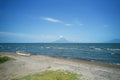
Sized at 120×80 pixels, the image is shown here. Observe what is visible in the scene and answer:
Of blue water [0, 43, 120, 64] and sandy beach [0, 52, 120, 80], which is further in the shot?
blue water [0, 43, 120, 64]

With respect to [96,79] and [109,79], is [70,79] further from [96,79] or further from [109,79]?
[109,79]

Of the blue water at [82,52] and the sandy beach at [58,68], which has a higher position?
the sandy beach at [58,68]

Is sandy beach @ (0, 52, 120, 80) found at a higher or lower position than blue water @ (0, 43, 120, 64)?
higher

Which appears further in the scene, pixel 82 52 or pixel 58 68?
pixel 82 52

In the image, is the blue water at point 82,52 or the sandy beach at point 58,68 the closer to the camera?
the sandy beach at point 58,68

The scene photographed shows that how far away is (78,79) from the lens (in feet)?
31.2

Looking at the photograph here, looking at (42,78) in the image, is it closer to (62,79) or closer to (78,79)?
(62,79)

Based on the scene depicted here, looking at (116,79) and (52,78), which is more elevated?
(52,78)

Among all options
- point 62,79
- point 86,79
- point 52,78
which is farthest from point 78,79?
point 52,78

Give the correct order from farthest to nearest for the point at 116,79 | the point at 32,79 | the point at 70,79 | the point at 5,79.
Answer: the point at 116,79 < the point at 5,79 < the point at 70,79 < the point at 32,79

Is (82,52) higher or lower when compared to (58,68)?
lower

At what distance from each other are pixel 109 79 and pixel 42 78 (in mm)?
6113

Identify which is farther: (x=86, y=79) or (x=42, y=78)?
(x=86, y=79)

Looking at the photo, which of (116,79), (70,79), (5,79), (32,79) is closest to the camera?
(32,79)
